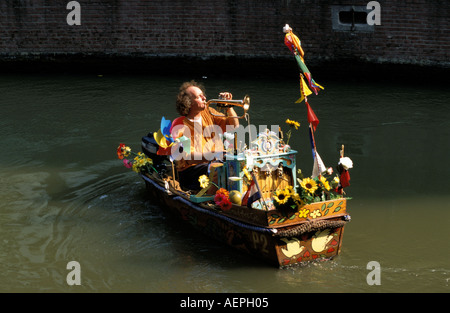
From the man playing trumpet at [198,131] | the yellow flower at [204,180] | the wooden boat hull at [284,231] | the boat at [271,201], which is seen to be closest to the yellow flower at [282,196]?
the boat at [271,201]

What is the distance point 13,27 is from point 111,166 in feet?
27.6

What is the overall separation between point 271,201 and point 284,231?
1.99 ft

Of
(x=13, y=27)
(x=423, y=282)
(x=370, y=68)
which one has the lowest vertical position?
(x=423, y=282)

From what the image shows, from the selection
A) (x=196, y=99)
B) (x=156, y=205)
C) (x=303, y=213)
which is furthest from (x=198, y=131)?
(x=303, y=213)

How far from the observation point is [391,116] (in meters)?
12.8

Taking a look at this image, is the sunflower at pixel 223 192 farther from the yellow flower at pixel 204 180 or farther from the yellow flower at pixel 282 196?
the yellow flower at pixel 282 196

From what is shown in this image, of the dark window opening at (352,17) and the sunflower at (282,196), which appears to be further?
the dark window opening at (352,17)

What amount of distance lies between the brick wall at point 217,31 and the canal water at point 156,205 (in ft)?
3.38

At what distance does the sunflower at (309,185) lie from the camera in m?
6.52

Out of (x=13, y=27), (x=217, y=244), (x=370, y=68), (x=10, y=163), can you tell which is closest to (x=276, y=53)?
(x=370, y=68)

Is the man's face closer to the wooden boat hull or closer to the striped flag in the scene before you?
the wooden boat hull

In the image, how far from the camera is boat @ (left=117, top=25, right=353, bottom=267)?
6578mm

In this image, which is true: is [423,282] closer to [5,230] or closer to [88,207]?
[88,207]

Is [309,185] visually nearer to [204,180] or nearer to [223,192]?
[223,192]
